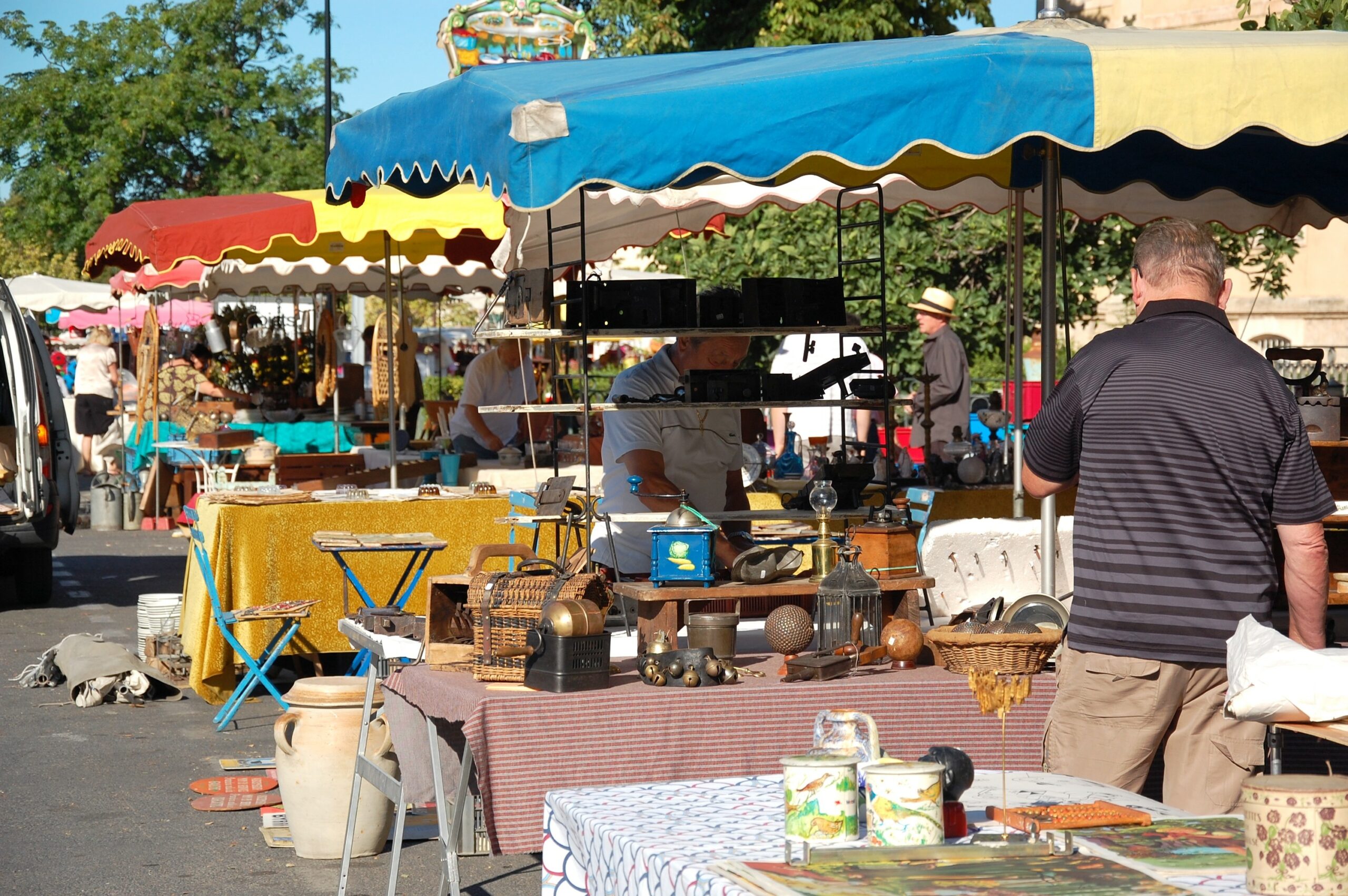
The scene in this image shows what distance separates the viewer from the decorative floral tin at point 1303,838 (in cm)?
217

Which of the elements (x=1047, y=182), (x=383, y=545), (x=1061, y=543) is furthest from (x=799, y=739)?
(x=383, y=545)

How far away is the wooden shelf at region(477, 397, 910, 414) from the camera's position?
533cm

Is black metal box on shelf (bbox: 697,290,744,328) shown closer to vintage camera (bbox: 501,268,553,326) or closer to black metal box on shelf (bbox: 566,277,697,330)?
black metal box on shelf (bbox: 566,277,697,330)

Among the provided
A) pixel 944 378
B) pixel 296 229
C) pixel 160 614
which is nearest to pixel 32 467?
Answer: pixel 160 614

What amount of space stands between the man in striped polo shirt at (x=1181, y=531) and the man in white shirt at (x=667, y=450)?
2.15m

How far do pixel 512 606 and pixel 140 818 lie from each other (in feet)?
8.42

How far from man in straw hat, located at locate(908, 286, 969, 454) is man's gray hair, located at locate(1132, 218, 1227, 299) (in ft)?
19.1

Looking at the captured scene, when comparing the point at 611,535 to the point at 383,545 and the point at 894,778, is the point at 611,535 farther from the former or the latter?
the point at 894,778

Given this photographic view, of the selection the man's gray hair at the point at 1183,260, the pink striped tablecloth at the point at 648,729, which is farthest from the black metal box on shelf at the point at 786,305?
the man's gray hair at the point at 1183,260

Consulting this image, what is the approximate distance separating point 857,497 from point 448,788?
7.17 feet

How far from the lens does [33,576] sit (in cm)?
1153

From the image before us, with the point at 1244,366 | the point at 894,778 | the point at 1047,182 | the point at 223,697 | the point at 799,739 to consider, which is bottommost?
the point at 223,697

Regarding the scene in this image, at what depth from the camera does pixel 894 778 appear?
252 cm

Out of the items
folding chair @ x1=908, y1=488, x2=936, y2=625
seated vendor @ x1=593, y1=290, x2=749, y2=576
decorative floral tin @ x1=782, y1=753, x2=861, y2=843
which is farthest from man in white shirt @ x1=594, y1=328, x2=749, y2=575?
decorative floral tin @ x1=782, y1=753, x2=861, y2=843
